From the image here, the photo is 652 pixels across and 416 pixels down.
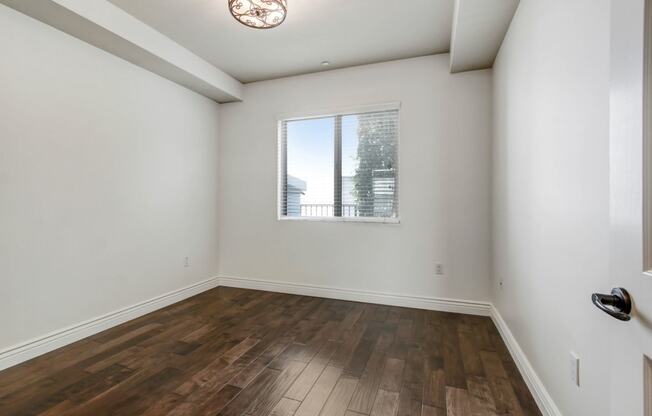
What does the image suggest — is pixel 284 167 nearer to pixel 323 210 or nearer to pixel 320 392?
pixel 323 210

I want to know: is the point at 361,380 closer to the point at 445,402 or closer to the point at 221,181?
the point at 445,402

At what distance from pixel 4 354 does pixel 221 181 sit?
8.31 feet

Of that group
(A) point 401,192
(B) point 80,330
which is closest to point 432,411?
(A) point 401,192

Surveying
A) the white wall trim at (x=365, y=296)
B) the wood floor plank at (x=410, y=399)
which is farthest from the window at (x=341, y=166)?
the wood floor plank at (x=410, y=399)

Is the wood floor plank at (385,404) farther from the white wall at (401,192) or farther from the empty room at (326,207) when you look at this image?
the white wall at (401,192)

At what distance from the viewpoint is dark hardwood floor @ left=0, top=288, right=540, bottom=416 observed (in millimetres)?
1610

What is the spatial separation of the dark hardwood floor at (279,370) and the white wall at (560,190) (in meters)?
0.43

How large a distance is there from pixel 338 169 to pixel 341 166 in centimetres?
5

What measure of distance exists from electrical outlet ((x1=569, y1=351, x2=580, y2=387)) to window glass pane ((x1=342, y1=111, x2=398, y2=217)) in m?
2.06

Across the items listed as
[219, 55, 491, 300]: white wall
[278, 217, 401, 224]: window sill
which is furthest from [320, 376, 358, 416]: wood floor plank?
[278, 217, 401, 224]: window sill

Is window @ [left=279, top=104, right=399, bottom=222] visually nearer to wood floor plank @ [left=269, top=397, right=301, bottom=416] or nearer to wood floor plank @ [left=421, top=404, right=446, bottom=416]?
wood floor plank @ [left=421, top=404, right=446, bottom=416]

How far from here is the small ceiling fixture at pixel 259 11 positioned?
208 cm

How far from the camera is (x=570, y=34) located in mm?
1292

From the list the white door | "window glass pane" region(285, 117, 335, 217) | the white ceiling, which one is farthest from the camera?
"window glass pane" region(285, 117, 335, 217)
